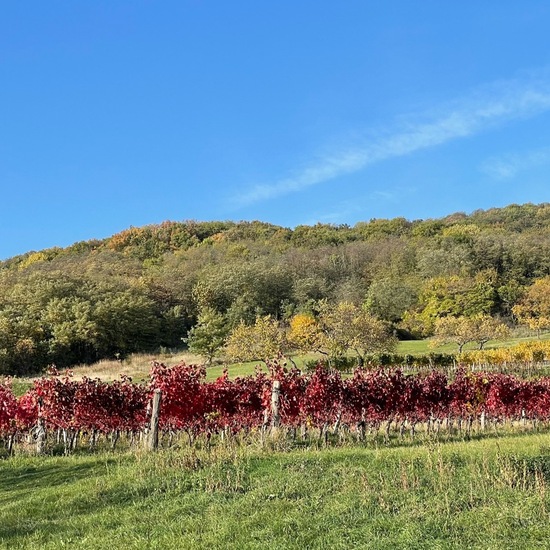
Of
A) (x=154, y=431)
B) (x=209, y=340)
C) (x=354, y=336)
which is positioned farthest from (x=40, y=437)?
(x=209, y=340)

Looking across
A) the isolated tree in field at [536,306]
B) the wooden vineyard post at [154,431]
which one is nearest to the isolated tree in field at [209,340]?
the isolated tree in field at [536,306]

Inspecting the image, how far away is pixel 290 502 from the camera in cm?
664

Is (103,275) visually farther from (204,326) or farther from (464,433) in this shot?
(464,433)

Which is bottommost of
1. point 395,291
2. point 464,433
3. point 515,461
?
point 464,433

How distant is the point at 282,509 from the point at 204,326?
45.1m

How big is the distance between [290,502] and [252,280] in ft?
232

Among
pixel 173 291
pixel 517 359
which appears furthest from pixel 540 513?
pixel 173 291

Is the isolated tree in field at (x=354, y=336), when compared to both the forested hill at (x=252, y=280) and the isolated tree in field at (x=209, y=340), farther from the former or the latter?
the forested hill at (x=252, y=280)

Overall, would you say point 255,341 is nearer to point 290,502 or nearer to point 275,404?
point 275,404

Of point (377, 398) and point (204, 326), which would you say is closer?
point (377, 398)

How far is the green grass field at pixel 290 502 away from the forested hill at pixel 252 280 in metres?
46.2

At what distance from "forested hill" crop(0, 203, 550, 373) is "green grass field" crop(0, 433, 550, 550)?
46199 millimetres

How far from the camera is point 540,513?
5.65 metres

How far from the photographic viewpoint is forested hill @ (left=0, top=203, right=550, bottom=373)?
57.8m
